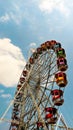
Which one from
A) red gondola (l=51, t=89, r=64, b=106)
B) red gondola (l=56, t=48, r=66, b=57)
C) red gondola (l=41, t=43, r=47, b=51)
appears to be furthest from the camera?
red gondola (l=41, t=43, r=47, b=51)

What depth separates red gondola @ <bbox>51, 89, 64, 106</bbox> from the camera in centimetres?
5062

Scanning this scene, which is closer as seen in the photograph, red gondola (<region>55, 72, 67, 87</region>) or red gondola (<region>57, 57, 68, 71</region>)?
red gondola (<region>55, 72, 67, 87</region>)

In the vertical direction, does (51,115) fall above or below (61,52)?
below

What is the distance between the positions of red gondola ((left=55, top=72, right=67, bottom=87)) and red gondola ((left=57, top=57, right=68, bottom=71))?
858 millimetres

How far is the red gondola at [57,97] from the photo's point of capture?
5062 centimetres

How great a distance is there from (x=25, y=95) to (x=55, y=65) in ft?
26.6

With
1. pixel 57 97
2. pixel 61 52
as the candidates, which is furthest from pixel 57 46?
pixel 57 97

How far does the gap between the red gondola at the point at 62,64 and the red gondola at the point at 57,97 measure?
3.53 metres

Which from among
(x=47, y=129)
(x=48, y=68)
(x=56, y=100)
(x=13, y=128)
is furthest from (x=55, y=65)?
(x=13, y=128)

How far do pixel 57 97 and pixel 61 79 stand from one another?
8.75 feet

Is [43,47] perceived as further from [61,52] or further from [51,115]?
[51,115]

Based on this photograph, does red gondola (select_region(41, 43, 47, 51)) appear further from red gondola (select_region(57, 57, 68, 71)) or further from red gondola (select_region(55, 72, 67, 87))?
red gondola (select_region(55, 72, 67, 87))

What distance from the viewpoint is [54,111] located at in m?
51.4

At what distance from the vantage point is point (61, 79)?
5166cm
